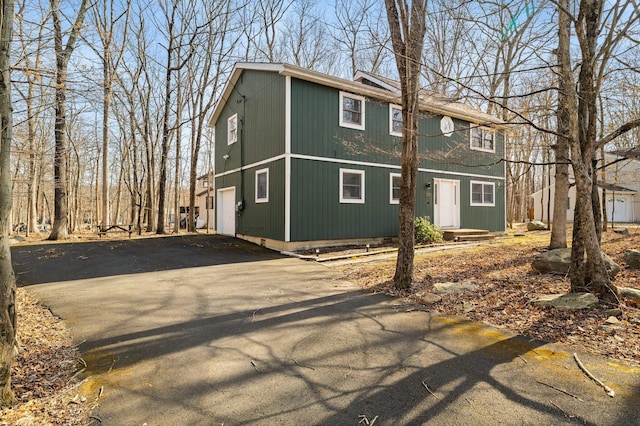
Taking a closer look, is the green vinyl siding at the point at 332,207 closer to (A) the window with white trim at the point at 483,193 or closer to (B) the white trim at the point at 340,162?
(B) the white trim at the point at 340,162

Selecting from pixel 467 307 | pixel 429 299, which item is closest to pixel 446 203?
pixel 429 299

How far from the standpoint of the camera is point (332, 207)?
11.3m

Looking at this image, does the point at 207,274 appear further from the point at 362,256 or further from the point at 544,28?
the point at 544,28

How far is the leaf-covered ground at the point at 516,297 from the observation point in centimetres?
359

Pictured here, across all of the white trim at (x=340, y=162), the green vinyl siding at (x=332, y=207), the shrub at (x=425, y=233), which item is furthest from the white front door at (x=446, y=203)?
the green vinyl siding at (x=332, y=207)

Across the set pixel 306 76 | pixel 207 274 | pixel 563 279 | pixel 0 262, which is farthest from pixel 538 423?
pixel 306 76

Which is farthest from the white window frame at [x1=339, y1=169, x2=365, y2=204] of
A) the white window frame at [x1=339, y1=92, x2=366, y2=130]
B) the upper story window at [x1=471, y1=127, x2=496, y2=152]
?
the upper story window at [x1=471, y1=127, x2=496, y2=152]

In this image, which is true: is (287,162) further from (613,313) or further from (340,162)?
(613,313)

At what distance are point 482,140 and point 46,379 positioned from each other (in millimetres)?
16482

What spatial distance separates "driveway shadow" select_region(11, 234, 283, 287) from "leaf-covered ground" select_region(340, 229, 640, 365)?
12.9ft

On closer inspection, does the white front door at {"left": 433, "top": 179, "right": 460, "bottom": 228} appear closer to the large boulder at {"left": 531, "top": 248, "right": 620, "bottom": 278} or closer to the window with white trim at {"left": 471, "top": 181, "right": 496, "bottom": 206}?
the window with white trim at {"left": 471, "top": 181, "right": 496, "bottom": 206}

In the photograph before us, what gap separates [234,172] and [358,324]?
1148cm

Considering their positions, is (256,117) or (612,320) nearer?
(612,320)

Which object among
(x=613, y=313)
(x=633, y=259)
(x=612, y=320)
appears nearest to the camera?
(x=612, y=320)
